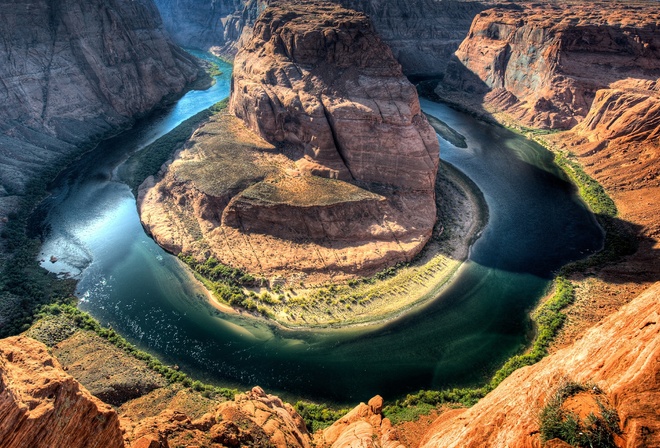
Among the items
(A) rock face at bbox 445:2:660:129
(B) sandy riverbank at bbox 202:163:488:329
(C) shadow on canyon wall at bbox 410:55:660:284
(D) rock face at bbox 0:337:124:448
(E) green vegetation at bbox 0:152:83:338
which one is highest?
(A) rock face at bbox 445:2:660:129

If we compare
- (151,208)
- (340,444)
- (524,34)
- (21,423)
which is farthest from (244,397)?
(524,34)

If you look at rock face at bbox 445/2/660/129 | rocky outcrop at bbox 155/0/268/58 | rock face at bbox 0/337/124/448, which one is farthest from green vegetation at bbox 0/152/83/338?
rocky outcrop at bbox 155/0/268/58

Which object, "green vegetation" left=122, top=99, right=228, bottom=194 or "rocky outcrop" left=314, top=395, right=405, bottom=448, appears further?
"green vegetation" left=122, top=99, right=228, bottom=194

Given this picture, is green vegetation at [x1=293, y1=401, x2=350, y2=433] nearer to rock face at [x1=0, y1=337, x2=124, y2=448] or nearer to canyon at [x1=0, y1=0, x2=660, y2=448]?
canyon at [x1=0, y1=0, x2=660, y2=448]

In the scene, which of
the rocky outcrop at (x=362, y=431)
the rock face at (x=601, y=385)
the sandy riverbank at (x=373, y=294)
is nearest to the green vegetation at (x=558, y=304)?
the rocky outcrop at (x=362, y=431)

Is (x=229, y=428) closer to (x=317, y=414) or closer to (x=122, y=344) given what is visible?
(x=317, y=414)

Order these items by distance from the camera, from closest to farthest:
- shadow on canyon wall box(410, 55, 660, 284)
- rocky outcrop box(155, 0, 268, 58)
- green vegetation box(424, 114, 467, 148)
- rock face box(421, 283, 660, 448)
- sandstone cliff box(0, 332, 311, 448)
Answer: sandstone cliff box(0, 332, 311, 448) → rock face box(421, 283, 660, 448) → shadow on canyon wall box(410, 55, 660, 284) → green vegetation box(424, 114, 467, 148) → rocky outcrop box(155, 0, 268, 58)

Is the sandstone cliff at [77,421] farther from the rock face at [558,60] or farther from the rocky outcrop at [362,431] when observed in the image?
the rock face at [558,60]
